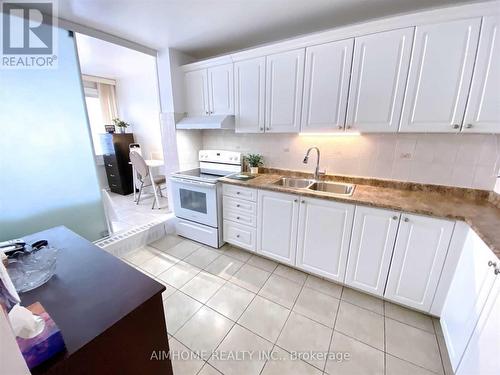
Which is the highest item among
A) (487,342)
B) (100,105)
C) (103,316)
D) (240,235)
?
(100,105)

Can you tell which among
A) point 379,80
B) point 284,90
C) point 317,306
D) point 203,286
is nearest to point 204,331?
point 203,286

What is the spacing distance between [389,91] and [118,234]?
3138 mm

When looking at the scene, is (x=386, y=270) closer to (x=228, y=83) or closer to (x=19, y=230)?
(x=228, y=83)

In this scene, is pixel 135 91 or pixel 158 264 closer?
pixel 158 264

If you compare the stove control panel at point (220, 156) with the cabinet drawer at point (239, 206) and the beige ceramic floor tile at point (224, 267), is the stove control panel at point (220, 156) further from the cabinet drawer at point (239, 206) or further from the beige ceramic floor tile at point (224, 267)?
the beige ceramic floor tile at point (224, 267)

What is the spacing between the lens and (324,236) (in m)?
1.91

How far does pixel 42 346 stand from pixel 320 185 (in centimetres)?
223

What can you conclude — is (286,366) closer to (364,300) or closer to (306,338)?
(306,338)

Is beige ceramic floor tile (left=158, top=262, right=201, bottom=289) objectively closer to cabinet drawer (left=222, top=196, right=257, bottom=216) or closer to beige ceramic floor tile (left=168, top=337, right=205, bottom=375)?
beige ceramic floor tile (left=168, top=337, right=205, bottom=375)

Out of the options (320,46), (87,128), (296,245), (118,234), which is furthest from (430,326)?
(87,128)

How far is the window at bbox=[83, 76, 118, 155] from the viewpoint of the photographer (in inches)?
173

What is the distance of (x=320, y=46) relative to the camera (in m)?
1.87

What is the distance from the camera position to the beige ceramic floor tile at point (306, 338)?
145cm

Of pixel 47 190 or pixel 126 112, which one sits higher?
pixel 126 112
